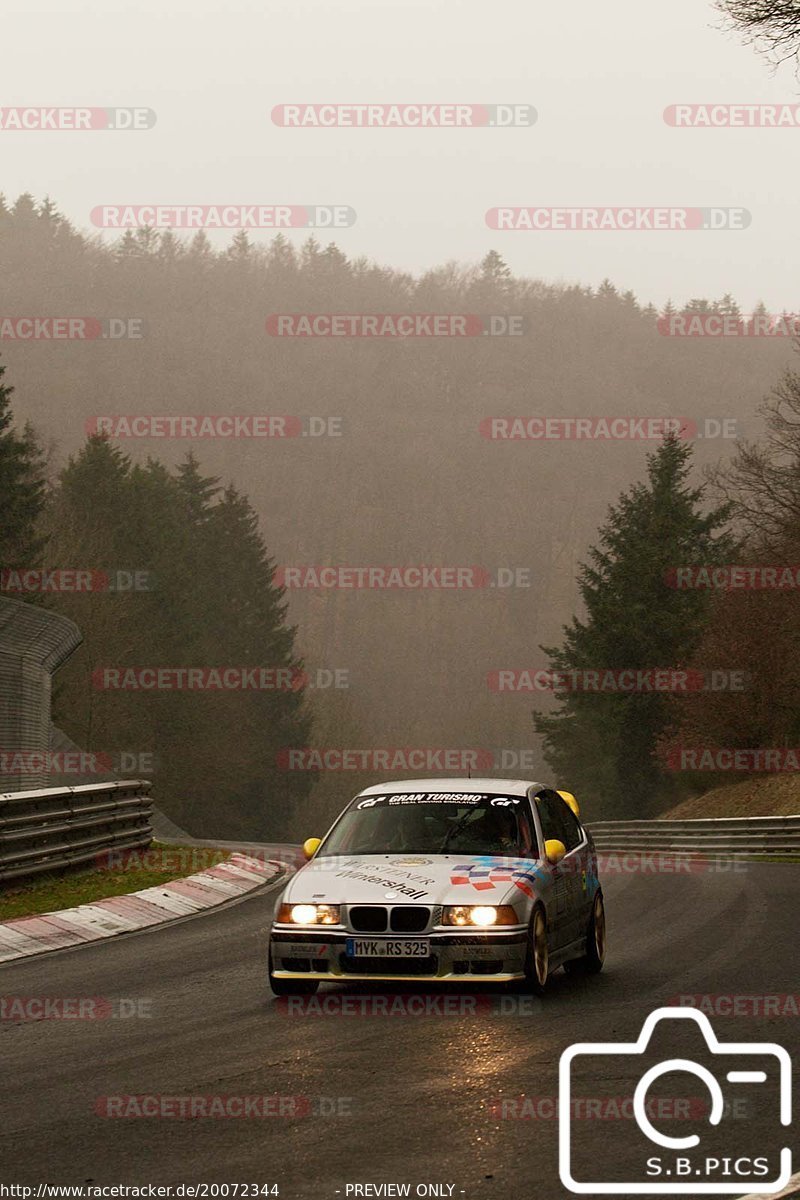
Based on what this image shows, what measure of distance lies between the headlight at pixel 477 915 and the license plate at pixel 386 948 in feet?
0.66

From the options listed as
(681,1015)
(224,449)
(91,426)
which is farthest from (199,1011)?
(224,449)

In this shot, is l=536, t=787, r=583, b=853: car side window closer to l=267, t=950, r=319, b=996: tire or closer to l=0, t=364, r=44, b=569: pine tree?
l=267, t=950, r=319, b=996: tire

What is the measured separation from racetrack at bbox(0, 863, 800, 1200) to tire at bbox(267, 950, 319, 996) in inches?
4.9

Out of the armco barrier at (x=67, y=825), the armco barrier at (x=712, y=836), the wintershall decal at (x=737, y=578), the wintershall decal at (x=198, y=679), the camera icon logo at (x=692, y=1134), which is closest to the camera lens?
the camera icon logo at (x=692, y=1134)

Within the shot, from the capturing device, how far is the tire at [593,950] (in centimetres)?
1090

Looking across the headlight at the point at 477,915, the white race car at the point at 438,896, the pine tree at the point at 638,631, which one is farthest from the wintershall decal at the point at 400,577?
the headlight at the point at 477,915

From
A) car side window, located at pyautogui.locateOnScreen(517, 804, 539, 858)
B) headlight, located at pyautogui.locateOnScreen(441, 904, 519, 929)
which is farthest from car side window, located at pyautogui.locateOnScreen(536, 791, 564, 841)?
headlight, located at pyautogui.locateOnScreen(441, 904, 519, 929)

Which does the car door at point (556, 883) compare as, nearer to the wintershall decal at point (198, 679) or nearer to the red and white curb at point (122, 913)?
the red and white curb at point (122, 913)

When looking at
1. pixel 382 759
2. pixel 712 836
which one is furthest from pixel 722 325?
pixel 712 836

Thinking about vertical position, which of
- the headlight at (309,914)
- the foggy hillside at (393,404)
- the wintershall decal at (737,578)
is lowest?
the headlight at (309,914)

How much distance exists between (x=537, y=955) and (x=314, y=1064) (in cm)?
246

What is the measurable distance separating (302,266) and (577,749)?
132 meters

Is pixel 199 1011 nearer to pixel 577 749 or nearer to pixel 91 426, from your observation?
pixel 577 749

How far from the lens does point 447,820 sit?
1048 centimetres
